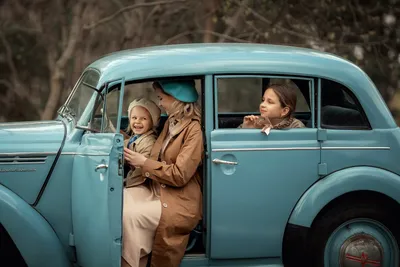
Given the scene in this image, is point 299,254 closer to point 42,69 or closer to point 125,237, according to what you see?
point 125,237

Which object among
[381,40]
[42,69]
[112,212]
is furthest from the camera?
[42,69]

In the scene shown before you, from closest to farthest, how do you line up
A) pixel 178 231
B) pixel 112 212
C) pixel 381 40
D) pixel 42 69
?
pixel 112 212, pixel 178 231, pixel 381 40, pixel 42 69

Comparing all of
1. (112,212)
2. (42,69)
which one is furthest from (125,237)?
(42,69)

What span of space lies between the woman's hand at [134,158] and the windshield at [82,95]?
468 mm

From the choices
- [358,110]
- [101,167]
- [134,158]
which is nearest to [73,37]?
[134,158]

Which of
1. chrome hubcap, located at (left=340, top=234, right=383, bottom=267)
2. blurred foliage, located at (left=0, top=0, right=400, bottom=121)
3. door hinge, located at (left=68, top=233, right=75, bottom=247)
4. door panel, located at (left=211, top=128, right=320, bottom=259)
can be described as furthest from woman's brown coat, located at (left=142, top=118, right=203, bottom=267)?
blurred foliage, located at (left=0, top=0, right=400, bottom=121)

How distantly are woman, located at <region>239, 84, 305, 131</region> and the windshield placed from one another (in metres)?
1.09

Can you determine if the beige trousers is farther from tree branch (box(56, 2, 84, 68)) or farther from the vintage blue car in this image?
tree branch (box(56, 2, 84, 68))

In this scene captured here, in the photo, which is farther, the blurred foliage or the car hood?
the blurred foliage

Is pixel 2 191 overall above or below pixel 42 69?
below

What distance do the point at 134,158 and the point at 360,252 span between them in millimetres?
1699

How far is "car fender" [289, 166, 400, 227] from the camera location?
559 cm

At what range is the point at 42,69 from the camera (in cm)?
1716

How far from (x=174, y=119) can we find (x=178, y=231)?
762 millimetres
